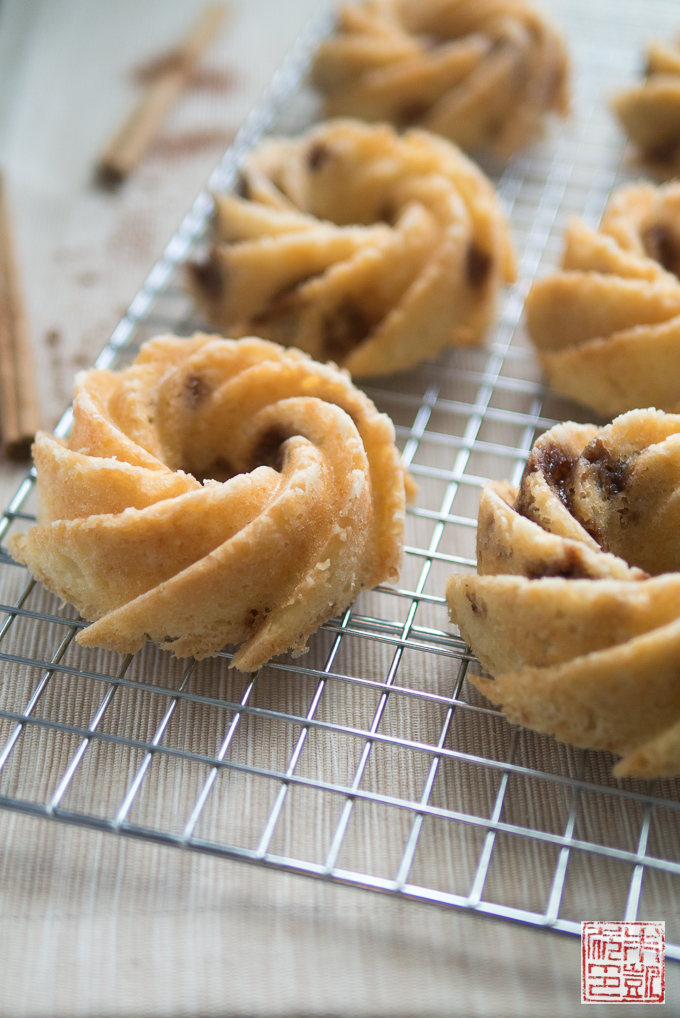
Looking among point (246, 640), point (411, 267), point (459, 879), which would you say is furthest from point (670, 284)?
point (459, 879)

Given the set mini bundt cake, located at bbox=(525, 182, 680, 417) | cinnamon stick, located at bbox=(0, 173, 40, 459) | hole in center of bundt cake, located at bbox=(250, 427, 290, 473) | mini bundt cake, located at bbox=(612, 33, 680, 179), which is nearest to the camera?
hole in center of bundt cake, located at bbox=(250, 427, 290, 473)

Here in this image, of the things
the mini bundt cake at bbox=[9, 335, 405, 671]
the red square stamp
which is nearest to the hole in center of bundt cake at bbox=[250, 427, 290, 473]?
the mini bundt cake at bbox=[9, 335, 405, 671]

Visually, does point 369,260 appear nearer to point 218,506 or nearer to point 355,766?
point 218,506

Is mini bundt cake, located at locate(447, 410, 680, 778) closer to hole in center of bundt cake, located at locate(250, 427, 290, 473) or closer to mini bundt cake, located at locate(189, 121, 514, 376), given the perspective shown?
hole in center of bundt cake, located at locate(250, 427, 290, 473)

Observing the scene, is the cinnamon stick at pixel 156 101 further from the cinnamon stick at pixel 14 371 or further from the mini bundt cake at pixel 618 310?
the mini bundt cake at pixel 618 310

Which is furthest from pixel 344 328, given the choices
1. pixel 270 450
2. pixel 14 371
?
pixel 14 371
